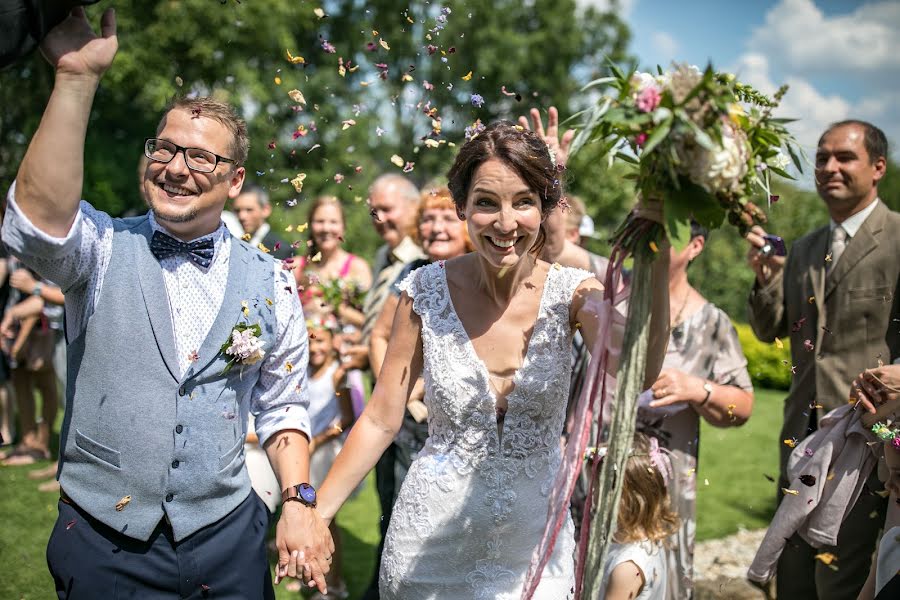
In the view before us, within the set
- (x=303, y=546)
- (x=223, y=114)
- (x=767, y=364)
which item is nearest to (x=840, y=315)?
(x=303, y=546)

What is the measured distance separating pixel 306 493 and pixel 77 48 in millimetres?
1654

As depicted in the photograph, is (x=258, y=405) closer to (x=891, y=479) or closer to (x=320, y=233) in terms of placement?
(x=891, y=479)

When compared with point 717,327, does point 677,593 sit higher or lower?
lower

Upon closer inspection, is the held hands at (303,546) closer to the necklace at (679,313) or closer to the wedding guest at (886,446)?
the wedding guest at (886,446)

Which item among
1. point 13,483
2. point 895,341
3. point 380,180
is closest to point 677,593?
point 895,341

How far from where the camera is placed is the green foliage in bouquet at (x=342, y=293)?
5953 millimetres

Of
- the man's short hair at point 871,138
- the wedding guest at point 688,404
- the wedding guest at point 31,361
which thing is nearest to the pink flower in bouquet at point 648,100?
the wedding guest at point 688,404

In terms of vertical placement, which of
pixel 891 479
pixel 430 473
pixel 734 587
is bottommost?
pixel 734 587

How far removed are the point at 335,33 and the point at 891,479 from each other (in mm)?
26974

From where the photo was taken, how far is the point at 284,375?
3156 millimetres

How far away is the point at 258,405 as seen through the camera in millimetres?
3219

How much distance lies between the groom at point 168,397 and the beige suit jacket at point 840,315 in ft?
9.26

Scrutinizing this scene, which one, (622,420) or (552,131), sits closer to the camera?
(622,420)

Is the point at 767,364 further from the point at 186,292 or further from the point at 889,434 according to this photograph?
the point at 186,292
